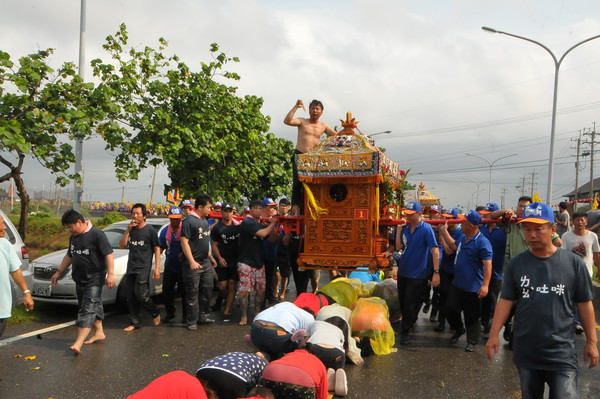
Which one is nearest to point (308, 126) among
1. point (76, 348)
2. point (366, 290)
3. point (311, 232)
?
point (311, 232)

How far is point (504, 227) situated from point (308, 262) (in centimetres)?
288

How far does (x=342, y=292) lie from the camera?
297 inches

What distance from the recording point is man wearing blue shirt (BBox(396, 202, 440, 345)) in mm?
6953

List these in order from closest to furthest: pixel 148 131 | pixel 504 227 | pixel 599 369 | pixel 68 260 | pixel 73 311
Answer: pixel 599 369
pixel 68 260
pixel 504 227
pixel 73 311
pixel 148 131

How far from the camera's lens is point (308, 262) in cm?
745

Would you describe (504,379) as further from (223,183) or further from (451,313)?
(223,183)

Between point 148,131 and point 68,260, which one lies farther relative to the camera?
point 148,131

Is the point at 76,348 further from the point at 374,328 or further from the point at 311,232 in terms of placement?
the point at 374,328

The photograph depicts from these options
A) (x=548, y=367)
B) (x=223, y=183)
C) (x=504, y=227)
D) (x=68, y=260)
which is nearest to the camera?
(x=548, y=367)

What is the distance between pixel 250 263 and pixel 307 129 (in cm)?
227

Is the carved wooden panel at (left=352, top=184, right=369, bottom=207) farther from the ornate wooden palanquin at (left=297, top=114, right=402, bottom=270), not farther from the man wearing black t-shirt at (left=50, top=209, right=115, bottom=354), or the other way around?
the man wearing black t-shirt at (left=50, top=209, right=115, bottom=354)

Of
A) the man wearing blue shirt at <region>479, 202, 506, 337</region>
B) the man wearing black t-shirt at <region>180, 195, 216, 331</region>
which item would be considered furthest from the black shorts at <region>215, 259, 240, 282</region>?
the man wearing blue shirt at <region>479, 202, 506, 337</region>

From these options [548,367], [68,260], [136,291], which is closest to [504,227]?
[548,367]

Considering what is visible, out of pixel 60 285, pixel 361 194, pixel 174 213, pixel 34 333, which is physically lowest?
pixel 34 333
